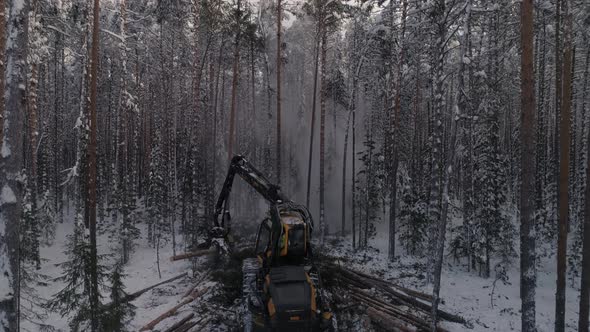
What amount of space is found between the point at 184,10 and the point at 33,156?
12.5 metres

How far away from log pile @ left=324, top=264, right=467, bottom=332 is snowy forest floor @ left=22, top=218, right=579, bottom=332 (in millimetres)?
761

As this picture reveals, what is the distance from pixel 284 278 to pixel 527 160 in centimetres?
623

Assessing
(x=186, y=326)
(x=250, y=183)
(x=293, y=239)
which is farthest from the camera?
(x=250, y=183)

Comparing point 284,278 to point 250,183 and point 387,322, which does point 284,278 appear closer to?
point 387,322

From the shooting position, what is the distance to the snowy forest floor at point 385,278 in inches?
480

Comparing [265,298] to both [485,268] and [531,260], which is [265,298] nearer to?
[531,260]

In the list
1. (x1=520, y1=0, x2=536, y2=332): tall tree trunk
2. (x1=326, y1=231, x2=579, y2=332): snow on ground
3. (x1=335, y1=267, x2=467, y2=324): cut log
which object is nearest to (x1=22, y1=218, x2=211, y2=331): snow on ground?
(x1=335, y1=267, x2=467, y2=324): cut log

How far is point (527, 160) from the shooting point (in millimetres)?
9164

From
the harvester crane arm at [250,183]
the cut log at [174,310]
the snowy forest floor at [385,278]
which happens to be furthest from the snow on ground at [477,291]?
the cut log at [174,310]

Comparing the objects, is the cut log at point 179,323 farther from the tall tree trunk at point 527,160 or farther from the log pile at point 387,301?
the tall tree trunk at point 527,160

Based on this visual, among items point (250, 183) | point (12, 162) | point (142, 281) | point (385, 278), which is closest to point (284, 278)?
point (250, 183)

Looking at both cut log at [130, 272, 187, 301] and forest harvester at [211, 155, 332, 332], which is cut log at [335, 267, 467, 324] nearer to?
forest harvester at [211, 155, 332, 332]

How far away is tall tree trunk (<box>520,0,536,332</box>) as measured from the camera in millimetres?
9016

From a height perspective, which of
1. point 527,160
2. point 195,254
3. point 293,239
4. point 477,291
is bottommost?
point 477,291
